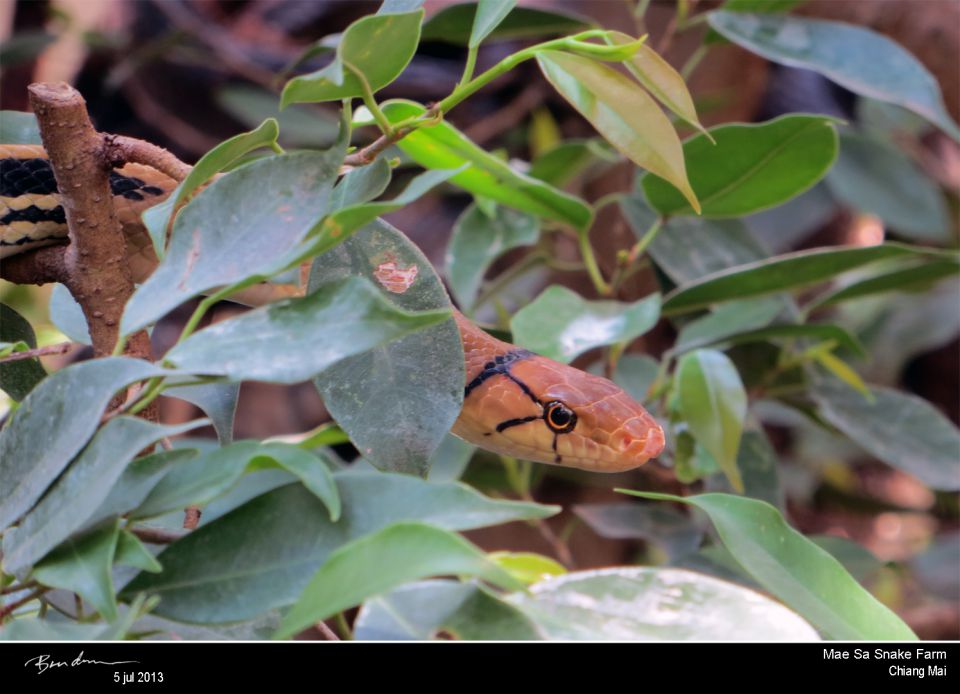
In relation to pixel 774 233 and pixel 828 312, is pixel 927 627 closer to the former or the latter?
pixel 828 312

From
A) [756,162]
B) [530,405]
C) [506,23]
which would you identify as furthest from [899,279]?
[506,23]

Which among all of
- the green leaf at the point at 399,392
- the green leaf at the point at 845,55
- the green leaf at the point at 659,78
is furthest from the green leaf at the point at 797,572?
the green leaf at the point at 845,55

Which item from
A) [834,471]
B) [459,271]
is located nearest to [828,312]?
[834,471]

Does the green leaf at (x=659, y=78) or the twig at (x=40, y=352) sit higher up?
the green leaf at (x=659, y=78)

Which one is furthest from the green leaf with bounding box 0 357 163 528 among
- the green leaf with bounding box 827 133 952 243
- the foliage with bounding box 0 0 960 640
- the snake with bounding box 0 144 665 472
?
the green leaf with bounding box 827 133 952 243

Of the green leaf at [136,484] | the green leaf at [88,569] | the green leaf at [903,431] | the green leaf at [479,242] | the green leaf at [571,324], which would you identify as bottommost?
the green leaf at [903,431]

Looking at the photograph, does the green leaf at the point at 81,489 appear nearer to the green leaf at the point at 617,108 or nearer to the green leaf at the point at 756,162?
the green leaf at the point at 617,108
